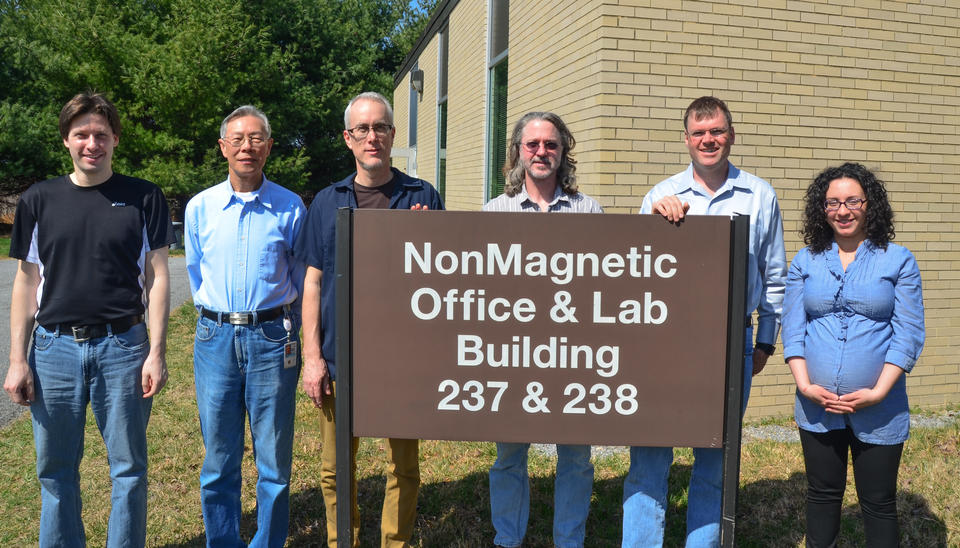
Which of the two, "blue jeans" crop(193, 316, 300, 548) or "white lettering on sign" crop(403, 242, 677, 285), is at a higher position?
"white lettering on sign" crop(403, 242, 677, 285)

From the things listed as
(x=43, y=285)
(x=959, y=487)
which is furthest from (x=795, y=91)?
(x=43, y=285)

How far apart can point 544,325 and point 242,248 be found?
4.50 feet

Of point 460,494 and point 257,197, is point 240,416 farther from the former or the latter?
point 460,494

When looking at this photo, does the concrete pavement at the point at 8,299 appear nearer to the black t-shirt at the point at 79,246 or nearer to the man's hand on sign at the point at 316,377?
the black t-shirt at the point at 79,246

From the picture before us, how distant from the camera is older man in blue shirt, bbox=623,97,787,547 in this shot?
9.04ft

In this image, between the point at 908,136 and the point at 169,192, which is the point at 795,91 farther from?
the point at 169,192

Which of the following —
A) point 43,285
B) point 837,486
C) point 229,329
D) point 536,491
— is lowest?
point 536,491

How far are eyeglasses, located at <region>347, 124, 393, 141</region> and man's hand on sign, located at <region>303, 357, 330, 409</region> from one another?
2.96ft

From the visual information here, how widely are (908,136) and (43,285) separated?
5947 mm

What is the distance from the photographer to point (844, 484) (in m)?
2.84

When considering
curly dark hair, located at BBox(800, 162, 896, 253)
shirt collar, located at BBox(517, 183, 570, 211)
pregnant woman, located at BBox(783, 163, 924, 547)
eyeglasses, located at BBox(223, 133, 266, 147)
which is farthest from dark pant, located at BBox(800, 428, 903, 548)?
eyeglasses, located at BBox(223, 133, 266, 147)

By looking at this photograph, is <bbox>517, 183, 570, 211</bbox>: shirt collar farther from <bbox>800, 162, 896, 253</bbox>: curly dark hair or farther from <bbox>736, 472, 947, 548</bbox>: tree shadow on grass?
<bbox>736, 472, 947, 548</bbox>: tree shadow on grass

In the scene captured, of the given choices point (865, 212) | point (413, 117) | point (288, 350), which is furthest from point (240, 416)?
point (413, 117)

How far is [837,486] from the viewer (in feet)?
9.37
